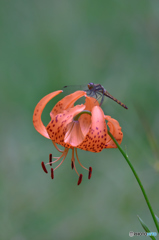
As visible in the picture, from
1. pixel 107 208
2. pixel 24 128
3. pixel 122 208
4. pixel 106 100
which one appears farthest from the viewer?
pixel 24 128

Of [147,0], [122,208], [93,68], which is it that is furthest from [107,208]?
[147,0]

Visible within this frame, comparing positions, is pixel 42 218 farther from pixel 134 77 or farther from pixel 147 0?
pixel 147 0

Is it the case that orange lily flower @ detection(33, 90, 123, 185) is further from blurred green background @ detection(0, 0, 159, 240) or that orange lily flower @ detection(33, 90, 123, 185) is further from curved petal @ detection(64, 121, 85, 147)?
blurred green background @ detection(0, 0, 159, 240)

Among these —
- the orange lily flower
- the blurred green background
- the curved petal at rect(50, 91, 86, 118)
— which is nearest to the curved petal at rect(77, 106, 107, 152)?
the orange lily flower

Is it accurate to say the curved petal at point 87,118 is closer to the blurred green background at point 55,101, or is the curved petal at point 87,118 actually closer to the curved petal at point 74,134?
the curved petal at point 74,134

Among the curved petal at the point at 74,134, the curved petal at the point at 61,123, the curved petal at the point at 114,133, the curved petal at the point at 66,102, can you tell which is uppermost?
the curved petal at the point at 66,102

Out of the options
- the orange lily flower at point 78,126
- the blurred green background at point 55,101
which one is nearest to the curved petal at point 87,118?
the orange lily flower at point 78,126

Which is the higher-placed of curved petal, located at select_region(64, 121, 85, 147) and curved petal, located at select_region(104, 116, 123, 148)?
curved petal, located at select_region(64, 121, 85, 147)
